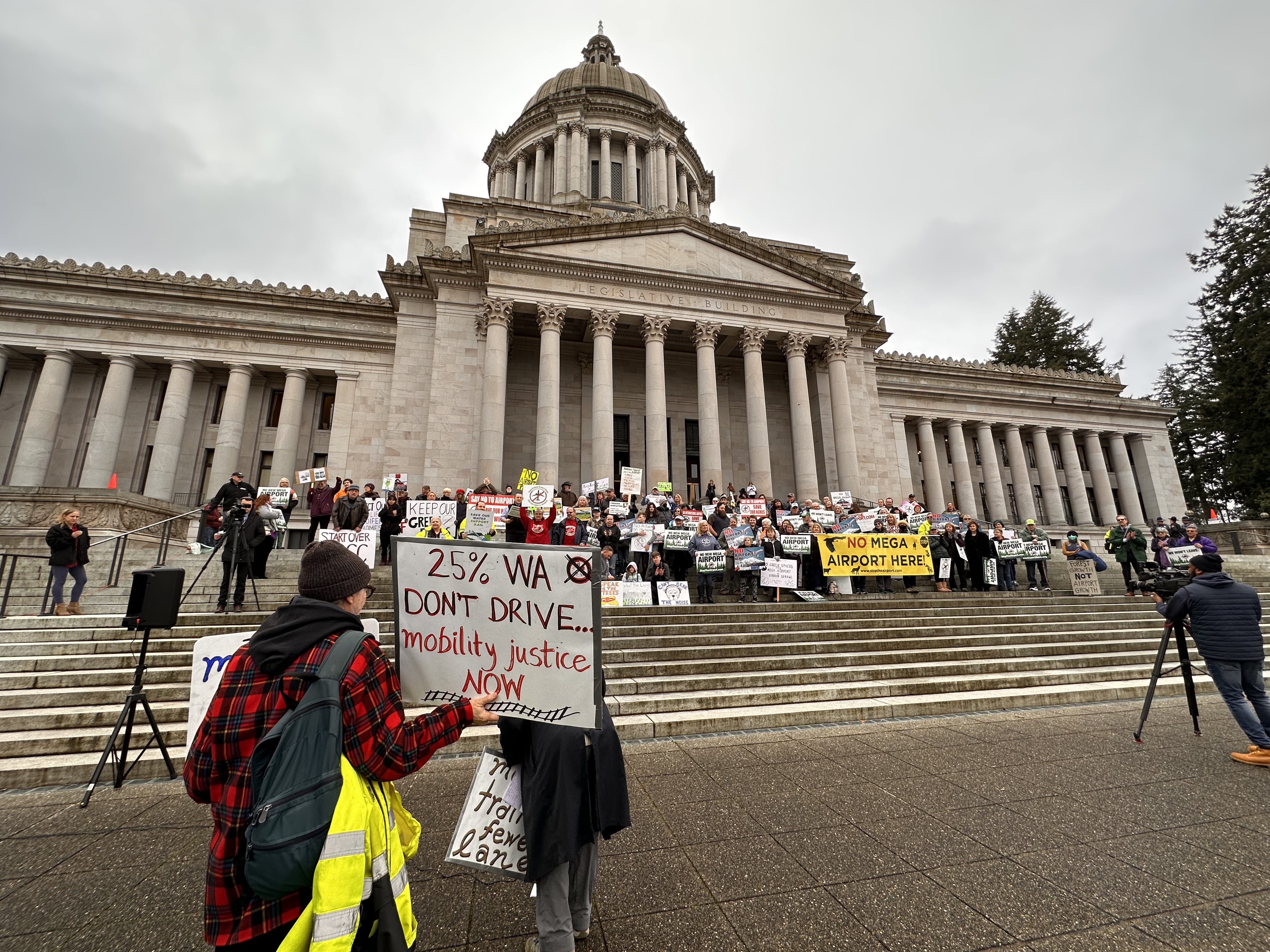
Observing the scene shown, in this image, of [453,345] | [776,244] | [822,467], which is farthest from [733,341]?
[453,345]

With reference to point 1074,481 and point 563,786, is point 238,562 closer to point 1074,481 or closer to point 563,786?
point 563,786

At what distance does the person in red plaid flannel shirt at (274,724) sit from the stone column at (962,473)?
3518 cm

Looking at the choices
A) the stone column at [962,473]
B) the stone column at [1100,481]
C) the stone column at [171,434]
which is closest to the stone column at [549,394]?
the stone column at [171,434]

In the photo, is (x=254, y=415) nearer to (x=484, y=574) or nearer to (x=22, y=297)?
(x=22, y=297)

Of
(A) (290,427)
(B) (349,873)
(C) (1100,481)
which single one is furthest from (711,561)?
(C) (1100,481)

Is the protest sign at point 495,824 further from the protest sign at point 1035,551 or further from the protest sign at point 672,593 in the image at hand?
the protest sign at point 1035,551

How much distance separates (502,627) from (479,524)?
37.1ft

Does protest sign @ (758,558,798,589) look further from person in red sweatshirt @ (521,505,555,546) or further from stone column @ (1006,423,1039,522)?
stone column @ (1006,423,1039,522)

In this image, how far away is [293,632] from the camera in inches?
74.9

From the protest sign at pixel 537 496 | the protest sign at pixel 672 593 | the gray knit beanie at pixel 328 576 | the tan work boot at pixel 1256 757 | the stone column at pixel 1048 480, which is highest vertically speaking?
the stone column at pixel 1048 480

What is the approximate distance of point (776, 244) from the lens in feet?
105

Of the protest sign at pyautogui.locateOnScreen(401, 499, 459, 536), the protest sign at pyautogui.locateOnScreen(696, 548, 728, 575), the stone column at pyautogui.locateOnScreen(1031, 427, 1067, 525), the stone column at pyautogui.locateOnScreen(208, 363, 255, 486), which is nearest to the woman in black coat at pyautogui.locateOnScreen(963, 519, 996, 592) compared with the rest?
the protest sign at pyautogui.locateOnScreen(696, 548, 728, 575)

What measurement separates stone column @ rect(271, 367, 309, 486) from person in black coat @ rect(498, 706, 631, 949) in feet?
83.5

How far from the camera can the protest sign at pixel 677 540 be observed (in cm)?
1305
